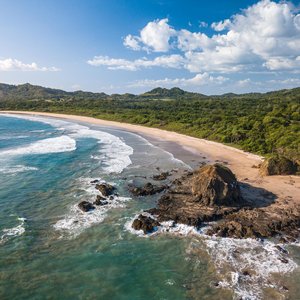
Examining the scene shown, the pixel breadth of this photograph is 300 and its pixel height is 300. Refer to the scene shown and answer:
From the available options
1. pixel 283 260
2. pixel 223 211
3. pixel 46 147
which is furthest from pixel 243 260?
pixel 46 147

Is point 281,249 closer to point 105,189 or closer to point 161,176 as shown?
point 105,189

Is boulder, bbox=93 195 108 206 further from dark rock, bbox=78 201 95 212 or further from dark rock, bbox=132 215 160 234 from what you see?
dark rock, bbox=132 215 160 234

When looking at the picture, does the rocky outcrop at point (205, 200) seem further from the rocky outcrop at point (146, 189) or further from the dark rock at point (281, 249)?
the dark rock at point (281, 249)

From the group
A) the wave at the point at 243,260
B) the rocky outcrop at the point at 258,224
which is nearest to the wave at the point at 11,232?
the wave at the point at 243,260

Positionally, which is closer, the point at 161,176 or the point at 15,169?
the point at 161,176

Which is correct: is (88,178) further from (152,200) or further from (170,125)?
(170,125)

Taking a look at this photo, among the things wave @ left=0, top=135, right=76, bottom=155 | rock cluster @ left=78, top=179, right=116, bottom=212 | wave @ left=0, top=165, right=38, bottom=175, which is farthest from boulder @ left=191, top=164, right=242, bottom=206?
wave @ left=0, top=135, right=76, bottom=155
